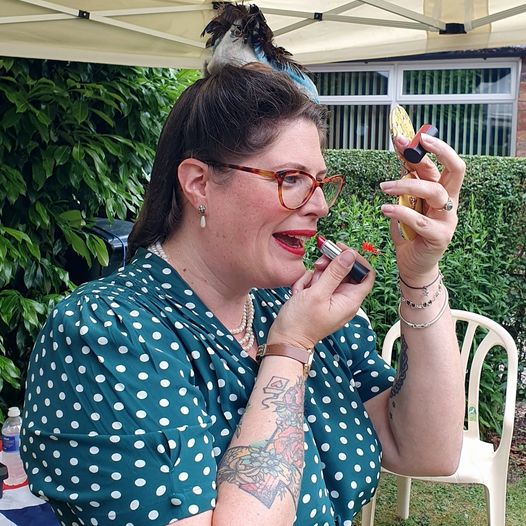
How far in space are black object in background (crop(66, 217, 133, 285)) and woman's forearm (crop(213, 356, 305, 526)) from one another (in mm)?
2504

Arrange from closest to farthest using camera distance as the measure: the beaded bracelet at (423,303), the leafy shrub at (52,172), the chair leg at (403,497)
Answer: the beaded bracelet at (423,303) → the leafy shrub at (52,172) → the chair leg at (403,497)

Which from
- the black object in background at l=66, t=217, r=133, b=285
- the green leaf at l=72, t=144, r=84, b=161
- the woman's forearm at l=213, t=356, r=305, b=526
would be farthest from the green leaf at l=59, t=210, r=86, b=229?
the woman's forearm at l=213, t=356, r=305, b=526

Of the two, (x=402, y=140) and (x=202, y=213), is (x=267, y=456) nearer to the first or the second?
(x=202, y=213)

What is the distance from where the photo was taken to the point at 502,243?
504 centimetres

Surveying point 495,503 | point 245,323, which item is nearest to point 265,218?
point 245,323

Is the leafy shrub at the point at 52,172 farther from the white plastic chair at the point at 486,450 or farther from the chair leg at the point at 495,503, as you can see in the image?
the chair leg at the point at 495,503

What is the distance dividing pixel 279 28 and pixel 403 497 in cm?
283

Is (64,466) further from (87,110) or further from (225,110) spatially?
(87,110)

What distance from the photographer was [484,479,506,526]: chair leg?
10.5 feet

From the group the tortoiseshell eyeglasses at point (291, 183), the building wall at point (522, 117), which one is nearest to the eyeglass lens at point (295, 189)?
the tortoiseshell eyeglasses at point (291, 183)

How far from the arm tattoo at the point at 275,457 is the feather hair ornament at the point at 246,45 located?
2.30 ft

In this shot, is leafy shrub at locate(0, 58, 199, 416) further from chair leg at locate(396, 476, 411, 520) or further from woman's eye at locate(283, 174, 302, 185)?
woman's eye at locate(283, 174, 302, 185)

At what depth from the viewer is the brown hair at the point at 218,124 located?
4.71ft

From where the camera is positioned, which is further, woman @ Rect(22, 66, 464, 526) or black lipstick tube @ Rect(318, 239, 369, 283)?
black lipstick tube @ Rect(318, 239, 369, 283)
